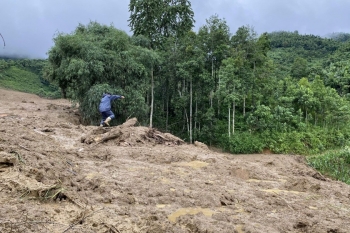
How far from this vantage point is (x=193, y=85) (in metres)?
20.4

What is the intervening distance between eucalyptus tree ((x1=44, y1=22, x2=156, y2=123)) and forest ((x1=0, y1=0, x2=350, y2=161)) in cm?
5

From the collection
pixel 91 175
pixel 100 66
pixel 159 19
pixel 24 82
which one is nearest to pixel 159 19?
pixel 159 19

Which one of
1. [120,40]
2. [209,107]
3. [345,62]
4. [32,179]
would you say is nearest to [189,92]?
[209,107]

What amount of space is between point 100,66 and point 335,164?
11908 mm

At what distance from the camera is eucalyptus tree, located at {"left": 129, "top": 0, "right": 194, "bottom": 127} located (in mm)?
21359

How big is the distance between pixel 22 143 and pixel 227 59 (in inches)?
573

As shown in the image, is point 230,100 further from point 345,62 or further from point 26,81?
point 345,62

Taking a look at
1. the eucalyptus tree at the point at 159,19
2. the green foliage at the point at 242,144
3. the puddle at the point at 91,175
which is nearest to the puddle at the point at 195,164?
the puddle at the point at 91,175

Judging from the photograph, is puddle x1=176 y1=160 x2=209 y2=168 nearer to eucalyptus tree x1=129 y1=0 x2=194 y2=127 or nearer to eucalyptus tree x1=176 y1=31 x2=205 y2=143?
eucalyptus tree x1=176 y1=31 x2=205 y2=143

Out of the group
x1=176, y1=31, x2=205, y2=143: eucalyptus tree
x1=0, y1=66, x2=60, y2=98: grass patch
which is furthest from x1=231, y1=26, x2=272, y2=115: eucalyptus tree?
x1=0, y1=66, x2=60, y2=98: grass patch

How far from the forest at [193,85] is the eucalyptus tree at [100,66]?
48 millimetres

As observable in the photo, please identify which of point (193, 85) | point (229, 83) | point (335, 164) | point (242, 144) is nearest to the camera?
point (335, 164)

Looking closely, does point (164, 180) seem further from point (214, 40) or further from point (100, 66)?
point (214, 40)

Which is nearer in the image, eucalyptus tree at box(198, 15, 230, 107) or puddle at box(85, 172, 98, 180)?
puddle at box(85, 172, 98, 180)
